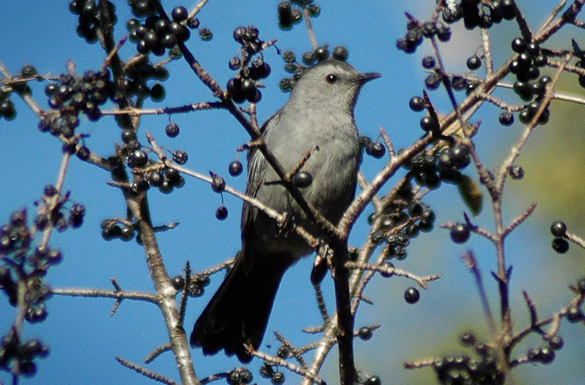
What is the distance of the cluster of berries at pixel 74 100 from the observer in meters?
3.06

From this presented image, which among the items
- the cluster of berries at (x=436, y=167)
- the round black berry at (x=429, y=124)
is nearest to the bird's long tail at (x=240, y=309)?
the cluster of berries at (x=436, y=167)

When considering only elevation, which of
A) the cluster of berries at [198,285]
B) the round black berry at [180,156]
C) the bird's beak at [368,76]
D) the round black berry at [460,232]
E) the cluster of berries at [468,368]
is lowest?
the cluster of berries at [468,368]

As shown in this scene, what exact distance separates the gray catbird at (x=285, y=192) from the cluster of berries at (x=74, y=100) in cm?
254

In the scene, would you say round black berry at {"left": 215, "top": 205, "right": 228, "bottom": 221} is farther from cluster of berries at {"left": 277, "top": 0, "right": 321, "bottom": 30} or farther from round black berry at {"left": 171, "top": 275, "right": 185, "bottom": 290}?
cluster of berries at {"left": 277, "top": 0, "right": 321, "bottom": 30}

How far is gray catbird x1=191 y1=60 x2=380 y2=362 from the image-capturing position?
5848 mm

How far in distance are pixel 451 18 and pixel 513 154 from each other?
3.82 feet

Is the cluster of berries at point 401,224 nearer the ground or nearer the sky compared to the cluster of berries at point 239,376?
nearer the sky

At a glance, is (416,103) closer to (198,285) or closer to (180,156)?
(180,156)

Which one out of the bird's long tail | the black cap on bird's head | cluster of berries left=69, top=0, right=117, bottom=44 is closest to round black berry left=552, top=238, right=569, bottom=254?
cluster of berries left=69, top=0, right=117, bottom=44

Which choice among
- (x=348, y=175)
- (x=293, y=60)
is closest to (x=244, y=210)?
(x=348, y=175)

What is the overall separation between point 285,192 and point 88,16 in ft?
6.31

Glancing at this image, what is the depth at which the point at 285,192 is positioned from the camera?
5.80m

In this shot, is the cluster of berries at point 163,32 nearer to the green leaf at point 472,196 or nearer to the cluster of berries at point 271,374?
the green leaf at point 472,196

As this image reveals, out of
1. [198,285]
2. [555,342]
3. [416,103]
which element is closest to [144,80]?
[198,285]
